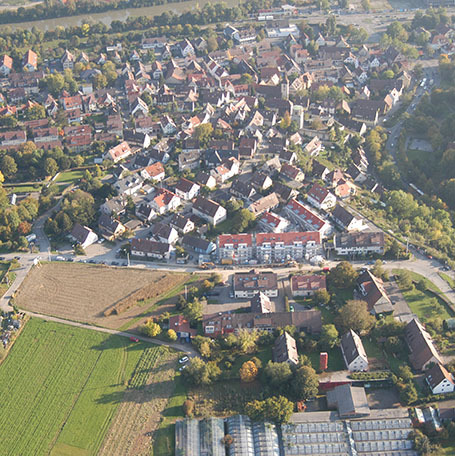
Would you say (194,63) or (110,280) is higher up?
(194,63)

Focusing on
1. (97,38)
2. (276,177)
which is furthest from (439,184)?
(97,38)

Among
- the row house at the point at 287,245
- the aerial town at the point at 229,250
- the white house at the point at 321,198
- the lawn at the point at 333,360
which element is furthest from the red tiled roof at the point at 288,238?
the lawn at the point at 333,360

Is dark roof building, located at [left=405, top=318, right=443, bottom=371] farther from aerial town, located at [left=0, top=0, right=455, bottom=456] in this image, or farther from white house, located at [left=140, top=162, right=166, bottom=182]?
white house, located at [left=140, top=162, right=166, bottom=182]

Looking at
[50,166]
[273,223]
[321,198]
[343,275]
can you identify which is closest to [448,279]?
[343,275]

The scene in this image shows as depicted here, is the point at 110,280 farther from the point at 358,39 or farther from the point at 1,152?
the point at 358,39

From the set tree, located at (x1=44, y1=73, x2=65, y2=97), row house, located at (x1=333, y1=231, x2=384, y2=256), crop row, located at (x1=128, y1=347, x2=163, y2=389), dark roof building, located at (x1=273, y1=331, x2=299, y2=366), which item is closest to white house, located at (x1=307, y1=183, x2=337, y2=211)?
row house, located at (x1=333, y1=231, x2=384, y2=256)

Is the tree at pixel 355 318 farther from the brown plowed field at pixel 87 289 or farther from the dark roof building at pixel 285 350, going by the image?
the brown plowed field at pixel 87 289

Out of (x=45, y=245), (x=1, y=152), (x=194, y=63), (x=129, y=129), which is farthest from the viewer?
(x=194, y=63)
